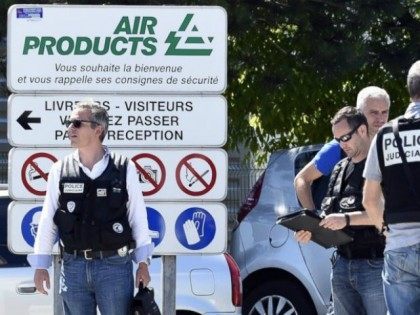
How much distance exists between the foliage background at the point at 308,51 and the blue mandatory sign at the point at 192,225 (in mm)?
2974

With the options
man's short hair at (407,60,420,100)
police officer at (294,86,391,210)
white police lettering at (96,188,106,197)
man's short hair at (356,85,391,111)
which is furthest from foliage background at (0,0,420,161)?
man's short hair at (407,60,420,100)

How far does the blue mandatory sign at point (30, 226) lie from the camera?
7844mm

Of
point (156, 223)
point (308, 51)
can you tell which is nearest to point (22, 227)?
point (156, 223)

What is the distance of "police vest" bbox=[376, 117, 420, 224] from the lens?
19.2 feet

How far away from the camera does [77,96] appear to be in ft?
25.9

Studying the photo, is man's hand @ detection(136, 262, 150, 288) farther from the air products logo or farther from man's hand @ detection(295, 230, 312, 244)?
the air products logo

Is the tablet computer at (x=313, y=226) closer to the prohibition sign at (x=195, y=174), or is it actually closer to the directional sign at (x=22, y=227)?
the prohibition sign at (x=195, y=174)

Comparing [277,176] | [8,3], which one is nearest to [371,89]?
[277,176]

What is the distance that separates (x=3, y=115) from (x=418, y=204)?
12.9 meters

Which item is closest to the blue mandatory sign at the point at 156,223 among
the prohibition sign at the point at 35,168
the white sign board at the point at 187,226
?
the white sign board at the point at 187,226

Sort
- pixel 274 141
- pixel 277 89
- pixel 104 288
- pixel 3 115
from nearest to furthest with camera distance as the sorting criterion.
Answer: pixel 104 288 < pixel 277 89 < pixel 274 141 < pixel 3 115

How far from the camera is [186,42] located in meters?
7.88

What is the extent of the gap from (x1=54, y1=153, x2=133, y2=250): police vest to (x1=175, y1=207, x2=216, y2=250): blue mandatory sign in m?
1.08

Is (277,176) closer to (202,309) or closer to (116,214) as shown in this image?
(202,309)
